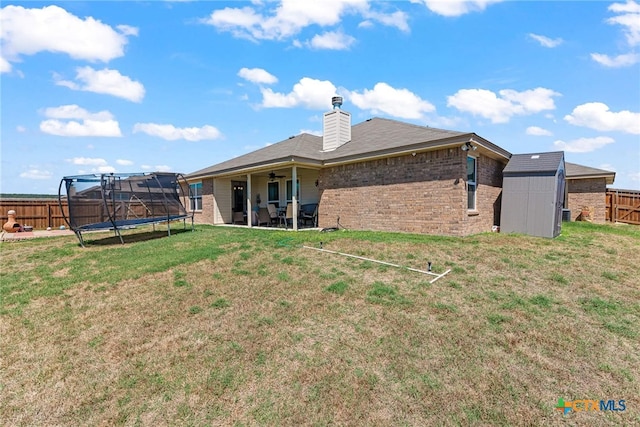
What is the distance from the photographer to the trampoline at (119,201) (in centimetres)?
930

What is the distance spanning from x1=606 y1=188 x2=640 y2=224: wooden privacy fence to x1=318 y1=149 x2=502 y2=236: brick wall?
1123 centimetres

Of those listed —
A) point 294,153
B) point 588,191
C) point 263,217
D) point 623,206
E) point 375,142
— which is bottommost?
point 263,217

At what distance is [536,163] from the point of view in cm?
936

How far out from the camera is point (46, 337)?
3830 mm

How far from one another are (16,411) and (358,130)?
544 inches

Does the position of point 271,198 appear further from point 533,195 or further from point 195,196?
point 533,195

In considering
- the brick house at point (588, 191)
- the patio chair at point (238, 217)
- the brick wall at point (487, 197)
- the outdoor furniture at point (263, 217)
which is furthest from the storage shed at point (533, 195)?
the patio chair at point (238, 217)

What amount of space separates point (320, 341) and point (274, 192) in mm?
12095

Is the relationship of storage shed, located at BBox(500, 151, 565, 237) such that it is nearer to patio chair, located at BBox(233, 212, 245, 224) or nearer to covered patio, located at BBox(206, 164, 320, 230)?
covered patio, located at BBox(206, 164, 320, 230)

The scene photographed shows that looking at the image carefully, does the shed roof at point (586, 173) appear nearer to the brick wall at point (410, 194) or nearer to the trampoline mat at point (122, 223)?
the brick wall at point (410, 194)

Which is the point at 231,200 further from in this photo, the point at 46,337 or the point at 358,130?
the point at 46,337

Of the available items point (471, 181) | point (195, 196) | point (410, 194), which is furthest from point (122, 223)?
point (471, 181)

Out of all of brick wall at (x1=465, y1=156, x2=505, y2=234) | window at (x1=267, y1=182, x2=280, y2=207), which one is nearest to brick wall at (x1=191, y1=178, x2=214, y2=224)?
window at (x1=267, y1=182, x2=280, y2=207)

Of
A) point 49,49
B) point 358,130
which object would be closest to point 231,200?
point 358,130
